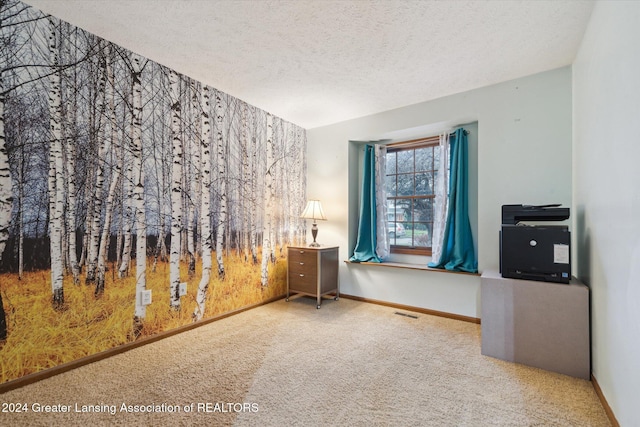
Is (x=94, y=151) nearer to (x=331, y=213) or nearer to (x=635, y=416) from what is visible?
(x=331, y=213)

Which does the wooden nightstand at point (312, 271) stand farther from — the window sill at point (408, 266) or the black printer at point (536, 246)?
the black printer at point (536, 246)

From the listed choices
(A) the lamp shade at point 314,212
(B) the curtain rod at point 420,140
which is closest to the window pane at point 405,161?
(B) the curtain rod at point 420,140

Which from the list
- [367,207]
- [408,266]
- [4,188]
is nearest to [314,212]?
[367,207]

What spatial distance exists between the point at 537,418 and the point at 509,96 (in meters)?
2.75

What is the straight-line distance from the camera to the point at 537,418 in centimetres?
164

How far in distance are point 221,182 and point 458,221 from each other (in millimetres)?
2691

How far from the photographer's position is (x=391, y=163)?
4113 millimetres

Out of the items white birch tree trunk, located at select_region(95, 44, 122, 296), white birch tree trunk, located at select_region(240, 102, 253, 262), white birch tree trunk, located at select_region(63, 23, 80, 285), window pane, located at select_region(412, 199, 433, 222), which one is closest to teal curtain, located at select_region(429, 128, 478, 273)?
window pane, located at select_region(412, 199, 433, 222)

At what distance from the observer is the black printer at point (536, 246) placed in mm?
2172

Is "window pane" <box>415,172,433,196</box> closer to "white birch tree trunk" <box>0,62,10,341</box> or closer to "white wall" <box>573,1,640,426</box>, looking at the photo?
"white wall" <box>573,1,640,426</box>

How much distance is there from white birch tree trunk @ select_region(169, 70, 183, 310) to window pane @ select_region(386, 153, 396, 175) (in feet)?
8.61

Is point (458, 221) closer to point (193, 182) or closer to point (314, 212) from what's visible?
point (314, 212)

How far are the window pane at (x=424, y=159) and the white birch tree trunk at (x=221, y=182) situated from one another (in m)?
2.43

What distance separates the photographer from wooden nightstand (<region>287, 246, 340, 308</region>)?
12.2ft
